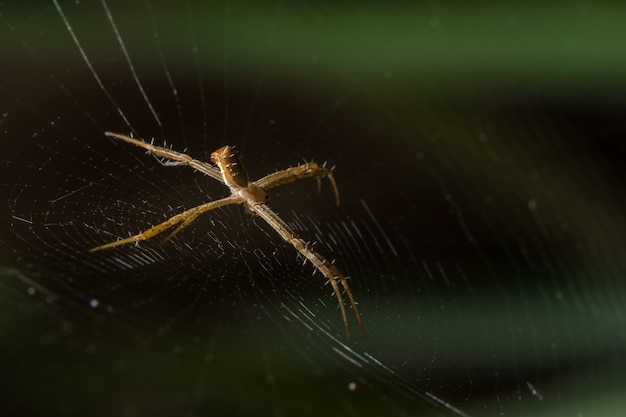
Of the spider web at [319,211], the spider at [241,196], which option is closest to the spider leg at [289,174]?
the spider at [241,196]

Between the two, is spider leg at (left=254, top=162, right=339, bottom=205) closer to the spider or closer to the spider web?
the spider

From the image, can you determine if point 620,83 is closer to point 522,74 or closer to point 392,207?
point 522,74

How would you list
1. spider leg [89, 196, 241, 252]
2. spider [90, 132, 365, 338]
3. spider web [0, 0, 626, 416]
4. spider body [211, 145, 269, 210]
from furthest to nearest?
spider body [211, 145, 269, 210]
spider [90, 132, 365, 338]
spider leg [89, 196, 241, 252]
spider web [0, 0, 626, 416]

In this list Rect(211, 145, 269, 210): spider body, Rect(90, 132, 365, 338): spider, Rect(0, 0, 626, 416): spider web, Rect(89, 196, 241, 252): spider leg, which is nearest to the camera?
Rect(0, 0, 626, 416): spider web

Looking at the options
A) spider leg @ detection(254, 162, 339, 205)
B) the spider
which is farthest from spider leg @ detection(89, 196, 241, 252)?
spider leg @ detection(254, 162, 339, 205)

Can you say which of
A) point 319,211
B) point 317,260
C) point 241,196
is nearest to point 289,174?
point 241,196
